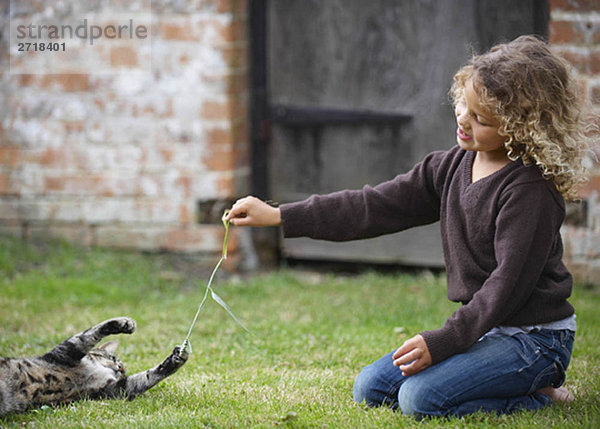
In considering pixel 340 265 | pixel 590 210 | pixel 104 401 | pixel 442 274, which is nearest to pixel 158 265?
pixel 340 265

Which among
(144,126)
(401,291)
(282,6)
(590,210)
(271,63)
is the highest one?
(282,6)

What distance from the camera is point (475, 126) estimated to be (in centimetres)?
282

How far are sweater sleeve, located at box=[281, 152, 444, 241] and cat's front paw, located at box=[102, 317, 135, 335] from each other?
72 cm

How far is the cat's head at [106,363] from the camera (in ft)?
10.3

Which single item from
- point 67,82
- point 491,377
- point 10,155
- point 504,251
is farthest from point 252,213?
point 10,155

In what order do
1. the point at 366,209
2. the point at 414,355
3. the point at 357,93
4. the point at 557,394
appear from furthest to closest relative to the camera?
the point at 357,93, the point at 366,209, the point at 557,394, the point at 414,355

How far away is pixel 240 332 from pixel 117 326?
1346 mm

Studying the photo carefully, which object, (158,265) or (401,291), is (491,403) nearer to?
(401,291)

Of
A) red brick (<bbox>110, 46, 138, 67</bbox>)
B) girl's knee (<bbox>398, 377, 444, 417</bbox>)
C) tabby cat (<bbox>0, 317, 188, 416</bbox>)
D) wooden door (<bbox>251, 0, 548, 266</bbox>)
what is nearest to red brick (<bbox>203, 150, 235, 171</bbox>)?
wooden door (<bbox>251, 0, 548, 266</bbox>)

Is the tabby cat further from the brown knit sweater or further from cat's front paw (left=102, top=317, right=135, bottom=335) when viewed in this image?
the brown knit sweater

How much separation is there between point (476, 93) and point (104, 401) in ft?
6.02

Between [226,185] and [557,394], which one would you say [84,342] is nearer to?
[557,394]

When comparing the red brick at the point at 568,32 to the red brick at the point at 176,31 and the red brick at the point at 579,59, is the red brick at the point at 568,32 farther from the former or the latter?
the red brick at the point at 176,31

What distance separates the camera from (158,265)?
5637mm
